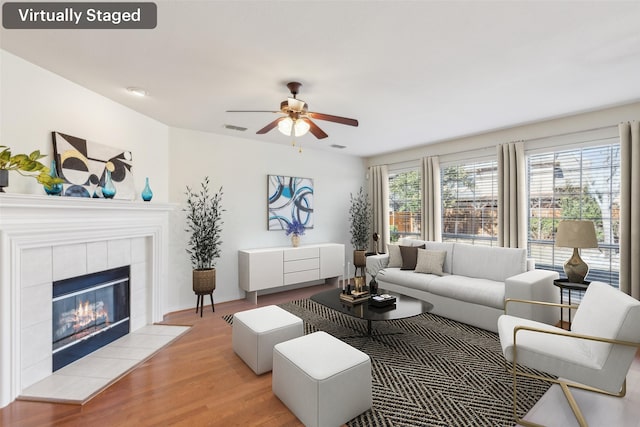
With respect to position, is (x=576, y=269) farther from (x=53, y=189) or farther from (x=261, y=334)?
(x=53, y=189)

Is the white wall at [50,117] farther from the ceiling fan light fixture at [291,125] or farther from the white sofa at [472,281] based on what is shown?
the white sofa at [472,281]

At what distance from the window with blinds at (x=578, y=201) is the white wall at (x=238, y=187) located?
342 cm

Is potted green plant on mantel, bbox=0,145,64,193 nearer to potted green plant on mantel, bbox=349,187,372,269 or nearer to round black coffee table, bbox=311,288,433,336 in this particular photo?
round black coffee table, bbox=311,288,433,336

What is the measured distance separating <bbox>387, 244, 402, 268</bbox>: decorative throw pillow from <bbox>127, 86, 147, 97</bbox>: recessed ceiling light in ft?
13.1

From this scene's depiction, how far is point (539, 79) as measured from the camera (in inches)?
111

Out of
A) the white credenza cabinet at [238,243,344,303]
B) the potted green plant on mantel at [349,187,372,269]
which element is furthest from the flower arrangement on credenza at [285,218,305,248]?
the potted green plant on mantel at [349,187,372,269]

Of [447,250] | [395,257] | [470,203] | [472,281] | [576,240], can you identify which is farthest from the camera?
[470,203]

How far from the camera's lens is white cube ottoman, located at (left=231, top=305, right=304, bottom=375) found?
2.60 meters

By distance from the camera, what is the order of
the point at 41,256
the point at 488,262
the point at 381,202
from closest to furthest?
the point at 41,256, the point at 488,262, the point at 381,202

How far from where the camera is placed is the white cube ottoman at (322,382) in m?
1.89

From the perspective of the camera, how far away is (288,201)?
5.51 meters

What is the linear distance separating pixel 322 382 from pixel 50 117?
3.21 m

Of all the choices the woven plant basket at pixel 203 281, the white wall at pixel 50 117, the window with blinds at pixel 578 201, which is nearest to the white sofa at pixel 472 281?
the window with blinds at pixel 578 201

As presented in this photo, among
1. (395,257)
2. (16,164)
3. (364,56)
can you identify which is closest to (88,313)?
(16,164)
